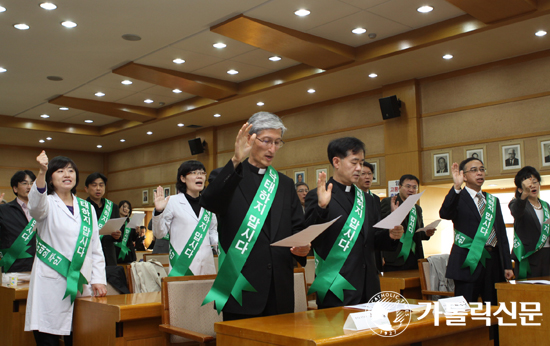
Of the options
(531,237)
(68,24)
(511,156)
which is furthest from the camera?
(511,156)

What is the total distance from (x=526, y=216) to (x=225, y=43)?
4.55m

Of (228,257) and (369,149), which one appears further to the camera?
(369,149)

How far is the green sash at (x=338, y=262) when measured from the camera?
231 cm

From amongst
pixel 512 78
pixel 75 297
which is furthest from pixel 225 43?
pixel 75 297

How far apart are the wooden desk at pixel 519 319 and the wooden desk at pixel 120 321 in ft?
6.89

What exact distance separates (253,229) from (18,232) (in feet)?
9.93

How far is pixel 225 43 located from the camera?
711 cm

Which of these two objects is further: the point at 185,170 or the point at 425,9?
the point at 425,9

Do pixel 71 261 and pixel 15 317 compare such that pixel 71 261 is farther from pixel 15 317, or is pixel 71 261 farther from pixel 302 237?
pixel 302 237

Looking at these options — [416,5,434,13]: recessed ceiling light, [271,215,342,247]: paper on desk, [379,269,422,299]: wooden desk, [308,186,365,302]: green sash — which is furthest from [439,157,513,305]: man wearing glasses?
[416,5,434,13]: recessed ceiling light

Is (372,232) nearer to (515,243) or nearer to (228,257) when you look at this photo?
(228,257)

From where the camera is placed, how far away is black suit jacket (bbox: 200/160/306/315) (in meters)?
1.97

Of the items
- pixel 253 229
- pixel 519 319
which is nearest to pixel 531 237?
pixel 519 319

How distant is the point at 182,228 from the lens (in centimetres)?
346
